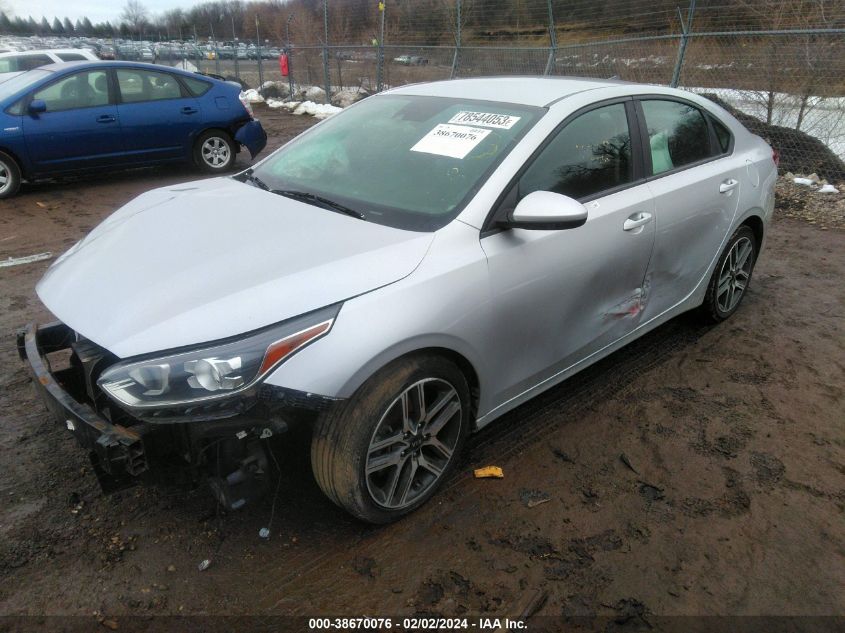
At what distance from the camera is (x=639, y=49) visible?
1008 cm

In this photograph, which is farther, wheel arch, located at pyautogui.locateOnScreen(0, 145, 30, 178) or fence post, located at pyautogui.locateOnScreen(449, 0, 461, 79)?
fence post, located at pyautogui.locateOnScreen(449, 0, 461, 79)

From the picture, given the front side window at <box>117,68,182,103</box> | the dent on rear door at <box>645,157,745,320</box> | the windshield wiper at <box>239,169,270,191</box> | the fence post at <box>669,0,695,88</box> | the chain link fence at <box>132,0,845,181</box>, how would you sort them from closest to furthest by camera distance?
the windshield wiper at <box>239,169,270,191</box> → the dent on rear door at <box>645,157,745,320</box> → the front side window at <box>117,68,182,103</box> → the chain link fence at <box>132,0,845,181</box> → the fence post at <box>669,0,695,88</box>

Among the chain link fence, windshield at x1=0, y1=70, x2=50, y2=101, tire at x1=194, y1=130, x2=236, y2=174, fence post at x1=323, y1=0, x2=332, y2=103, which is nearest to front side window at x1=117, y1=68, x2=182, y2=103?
tire at x1=194, y1=130, x2=236, y2=174

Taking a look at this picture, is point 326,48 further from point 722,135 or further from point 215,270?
point 215,270

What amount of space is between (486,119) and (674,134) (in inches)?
54.8

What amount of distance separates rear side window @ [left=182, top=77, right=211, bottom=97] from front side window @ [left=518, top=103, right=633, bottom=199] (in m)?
7.00

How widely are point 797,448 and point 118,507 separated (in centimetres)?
323

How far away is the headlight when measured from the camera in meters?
2.07

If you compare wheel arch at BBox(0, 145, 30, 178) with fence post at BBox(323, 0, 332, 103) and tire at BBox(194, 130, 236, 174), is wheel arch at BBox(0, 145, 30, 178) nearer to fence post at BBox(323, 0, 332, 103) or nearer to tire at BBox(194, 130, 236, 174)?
tire at BBox(194, 130, 236, 174)

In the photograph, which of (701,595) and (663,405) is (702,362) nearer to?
(663,405)

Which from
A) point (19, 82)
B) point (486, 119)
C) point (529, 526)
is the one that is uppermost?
point (486, 119)

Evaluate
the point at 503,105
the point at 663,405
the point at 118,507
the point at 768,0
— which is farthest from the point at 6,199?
the point at 768,0

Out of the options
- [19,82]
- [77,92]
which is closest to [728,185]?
[77,92]

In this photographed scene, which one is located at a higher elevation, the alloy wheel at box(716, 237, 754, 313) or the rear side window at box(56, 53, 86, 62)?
the rear side window at box(56, 53, 86, 62)
